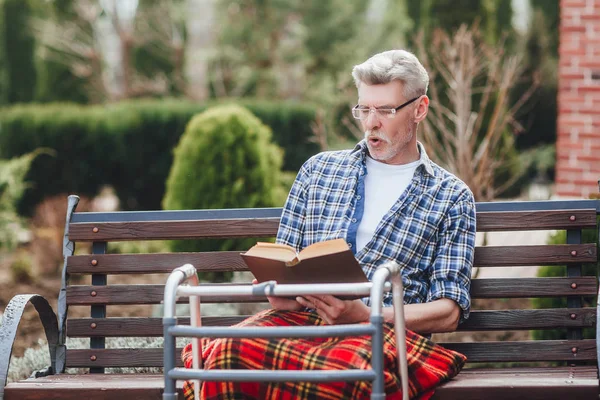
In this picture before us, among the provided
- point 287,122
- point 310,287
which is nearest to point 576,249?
point 310,287

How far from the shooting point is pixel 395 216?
317 cm

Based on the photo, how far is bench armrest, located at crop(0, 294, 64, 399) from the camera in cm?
302

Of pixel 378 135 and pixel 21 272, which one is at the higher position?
pixel 378 135

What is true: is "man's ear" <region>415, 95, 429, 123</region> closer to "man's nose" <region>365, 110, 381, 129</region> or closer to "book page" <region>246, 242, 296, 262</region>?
"man's nose" <region>365, 110, 381, 129</region>

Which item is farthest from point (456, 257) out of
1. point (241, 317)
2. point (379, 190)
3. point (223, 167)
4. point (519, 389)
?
point (223, 167)

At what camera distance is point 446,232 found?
3.17 m

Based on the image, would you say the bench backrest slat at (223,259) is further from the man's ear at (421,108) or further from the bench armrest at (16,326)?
the man's ear at (421,108)

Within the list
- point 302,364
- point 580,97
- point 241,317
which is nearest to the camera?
point 302,364

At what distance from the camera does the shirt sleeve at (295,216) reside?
10.8ft

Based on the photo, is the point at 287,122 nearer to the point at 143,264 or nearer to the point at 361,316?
the point at 143,264

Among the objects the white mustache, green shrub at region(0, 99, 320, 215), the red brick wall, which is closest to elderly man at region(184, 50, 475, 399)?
the white mustache

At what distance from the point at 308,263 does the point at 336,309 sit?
261mm

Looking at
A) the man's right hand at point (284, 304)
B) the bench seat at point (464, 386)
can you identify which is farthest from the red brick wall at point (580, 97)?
the man's right hand at point (284, 304)

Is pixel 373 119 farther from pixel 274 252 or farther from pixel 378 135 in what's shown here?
pixel 274 252
